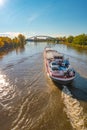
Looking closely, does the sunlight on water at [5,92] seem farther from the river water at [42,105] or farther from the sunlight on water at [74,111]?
the sunlight on water at [74,111]

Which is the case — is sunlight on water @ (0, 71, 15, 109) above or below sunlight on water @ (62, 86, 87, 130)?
below

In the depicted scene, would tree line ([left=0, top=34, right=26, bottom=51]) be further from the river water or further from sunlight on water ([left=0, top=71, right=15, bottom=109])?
the river water

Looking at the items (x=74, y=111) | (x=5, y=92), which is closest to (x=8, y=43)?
(x=5, y=92)

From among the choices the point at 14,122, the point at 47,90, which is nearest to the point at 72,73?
the point at 47,90

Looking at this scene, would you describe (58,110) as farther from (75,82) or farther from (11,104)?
(75,82)

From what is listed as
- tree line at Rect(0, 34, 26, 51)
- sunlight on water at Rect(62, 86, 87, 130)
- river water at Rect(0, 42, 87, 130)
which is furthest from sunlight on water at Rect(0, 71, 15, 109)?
tree line at Rect(0, 34, 26, 51)

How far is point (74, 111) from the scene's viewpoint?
10703mm

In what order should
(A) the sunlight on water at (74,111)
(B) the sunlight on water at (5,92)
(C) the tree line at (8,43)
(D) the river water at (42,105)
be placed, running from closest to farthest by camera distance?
1. (A) the sunlight on water at (74,111)
2. (D) the river water at (42,105)
3. (B) the sunlight on water at (5,92)
4. (C) the tree line at (8,43)

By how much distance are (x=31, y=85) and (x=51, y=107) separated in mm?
5150

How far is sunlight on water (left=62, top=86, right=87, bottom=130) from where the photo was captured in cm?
919

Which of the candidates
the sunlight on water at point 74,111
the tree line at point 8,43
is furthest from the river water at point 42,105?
the tree line at point 8,43

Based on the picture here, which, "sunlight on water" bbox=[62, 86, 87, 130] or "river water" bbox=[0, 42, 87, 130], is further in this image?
"river water" bbox=[0, 42, 87, 130]

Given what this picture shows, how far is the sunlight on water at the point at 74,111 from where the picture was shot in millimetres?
9186

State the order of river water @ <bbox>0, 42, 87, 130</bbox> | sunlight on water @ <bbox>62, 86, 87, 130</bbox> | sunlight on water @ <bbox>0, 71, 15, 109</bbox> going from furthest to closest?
sunlight on water @ <bbox>0, 71, 15, 109</bbox>, river water @ <bbox>0, 42, 87, 130</bbox>, sunlight on water @ <bbox>62, 86, 87, 130</bbox>
